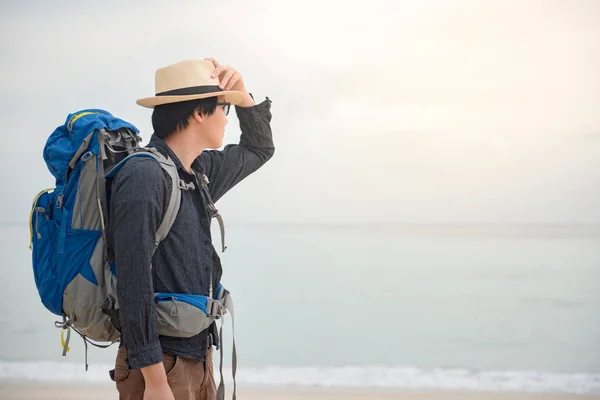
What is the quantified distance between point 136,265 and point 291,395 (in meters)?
3.00

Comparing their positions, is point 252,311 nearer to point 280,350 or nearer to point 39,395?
point 280,350

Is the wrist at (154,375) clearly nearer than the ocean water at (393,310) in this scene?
Yes

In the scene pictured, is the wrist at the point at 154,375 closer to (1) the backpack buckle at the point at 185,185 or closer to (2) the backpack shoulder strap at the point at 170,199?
(2) the backpack shoulder strap at the point at 170,199

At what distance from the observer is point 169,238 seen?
55.2 inches

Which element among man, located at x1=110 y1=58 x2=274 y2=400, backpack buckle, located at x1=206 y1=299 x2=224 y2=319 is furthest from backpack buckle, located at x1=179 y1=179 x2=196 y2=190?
backpack buckle, located at x1=206 y1=299 x2=224 y2=319

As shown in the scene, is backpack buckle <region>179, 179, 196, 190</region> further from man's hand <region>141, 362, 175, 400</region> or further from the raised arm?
man's hand <region>141, 362, 175, 400</region>

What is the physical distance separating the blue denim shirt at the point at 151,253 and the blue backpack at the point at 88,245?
0.04 m

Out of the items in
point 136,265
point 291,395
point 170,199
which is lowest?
point 291,395

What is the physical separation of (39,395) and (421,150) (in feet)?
14.3

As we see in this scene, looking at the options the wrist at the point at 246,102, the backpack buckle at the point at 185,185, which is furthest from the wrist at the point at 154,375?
the wrist at the point at 246,102

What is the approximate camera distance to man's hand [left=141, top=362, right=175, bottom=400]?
130 cm

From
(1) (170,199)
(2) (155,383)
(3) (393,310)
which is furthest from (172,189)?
(3) (393,310)

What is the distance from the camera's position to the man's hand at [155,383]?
1300 mm

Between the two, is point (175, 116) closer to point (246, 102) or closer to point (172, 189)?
point (172, 189)
